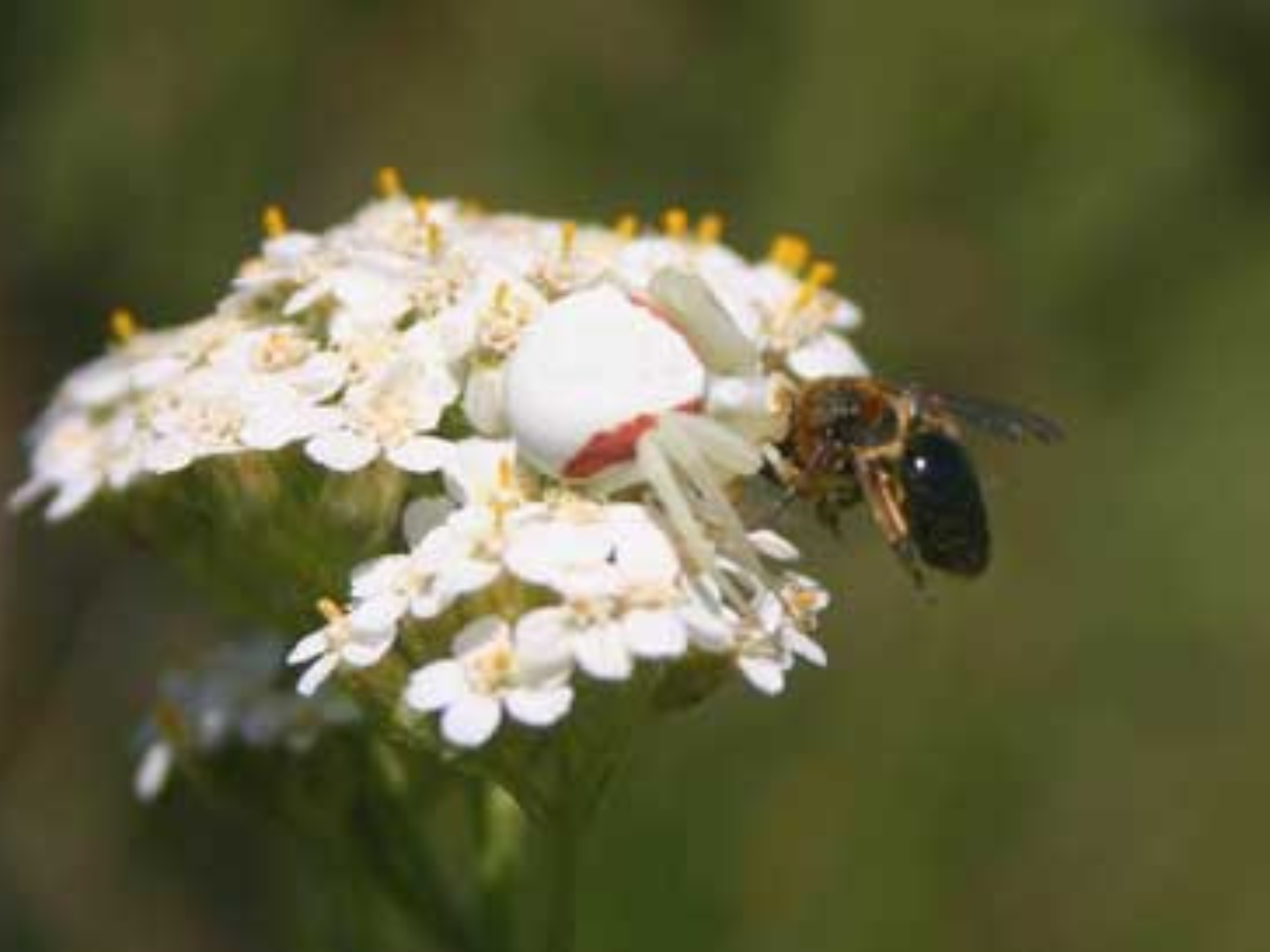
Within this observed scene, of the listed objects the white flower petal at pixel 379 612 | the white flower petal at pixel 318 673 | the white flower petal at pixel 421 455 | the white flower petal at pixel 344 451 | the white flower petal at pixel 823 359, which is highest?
the white flower petal at pixel 823 359

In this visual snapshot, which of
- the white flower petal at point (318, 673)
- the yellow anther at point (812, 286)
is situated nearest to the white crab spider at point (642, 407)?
the white flower petal at point (318, 673)

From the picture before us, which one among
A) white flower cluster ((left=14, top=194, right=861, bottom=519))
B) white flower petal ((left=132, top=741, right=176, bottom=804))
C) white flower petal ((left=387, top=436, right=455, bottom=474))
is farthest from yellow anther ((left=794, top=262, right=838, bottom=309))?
white flower petal ((left=132, top=741, right=176, bottom=804))

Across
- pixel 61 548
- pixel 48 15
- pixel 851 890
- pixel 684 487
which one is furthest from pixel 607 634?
pixel 48 15

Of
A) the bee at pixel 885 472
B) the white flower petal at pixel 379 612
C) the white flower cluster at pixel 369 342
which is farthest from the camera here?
the bee at pixel 885 472

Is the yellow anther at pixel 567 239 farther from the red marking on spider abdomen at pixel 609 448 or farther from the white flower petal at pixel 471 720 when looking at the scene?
the white flower petal at pixel 471 720

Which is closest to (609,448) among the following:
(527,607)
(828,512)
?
(527,607)

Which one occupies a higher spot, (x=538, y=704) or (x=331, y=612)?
(x=331, y=612)

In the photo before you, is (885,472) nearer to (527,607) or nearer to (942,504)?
(942,504)
